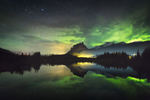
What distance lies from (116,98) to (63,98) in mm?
8006

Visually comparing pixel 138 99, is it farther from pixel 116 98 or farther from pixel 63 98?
pixel 63 98

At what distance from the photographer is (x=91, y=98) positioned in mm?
11477

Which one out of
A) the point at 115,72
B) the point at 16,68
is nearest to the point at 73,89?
the point at 115,72

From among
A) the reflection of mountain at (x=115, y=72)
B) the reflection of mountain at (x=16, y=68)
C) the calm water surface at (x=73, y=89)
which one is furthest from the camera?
the reflection of mountain at (x=16, y=68)

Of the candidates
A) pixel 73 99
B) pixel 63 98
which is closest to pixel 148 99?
pixel 73 99

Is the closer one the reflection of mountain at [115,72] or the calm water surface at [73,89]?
the calm water surface at [73,89]

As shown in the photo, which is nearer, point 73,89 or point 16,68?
point 73,89

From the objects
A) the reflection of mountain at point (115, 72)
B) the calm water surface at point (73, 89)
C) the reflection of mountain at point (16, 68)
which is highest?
the calm water surface at point (73, 89)

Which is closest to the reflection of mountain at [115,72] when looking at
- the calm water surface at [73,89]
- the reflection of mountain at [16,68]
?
the calm water surface at [73,89]

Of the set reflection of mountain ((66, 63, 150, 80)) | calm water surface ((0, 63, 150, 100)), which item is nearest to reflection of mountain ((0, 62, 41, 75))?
calm water surface ((0, 63, 150, 100))

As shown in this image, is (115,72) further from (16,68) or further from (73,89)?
(16,68)

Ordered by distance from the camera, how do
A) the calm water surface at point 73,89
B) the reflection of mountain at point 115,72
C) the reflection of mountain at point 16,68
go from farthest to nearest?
the reflection of mountain at point 16,68 < the reflection of mountain at point 115,72 < the calm water surface at point 73,89

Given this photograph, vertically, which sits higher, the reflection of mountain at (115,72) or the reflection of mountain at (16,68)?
the reflection of mountain at (16,68)

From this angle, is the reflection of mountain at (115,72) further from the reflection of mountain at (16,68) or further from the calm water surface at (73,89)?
the reflection of mountain at (16,68)
